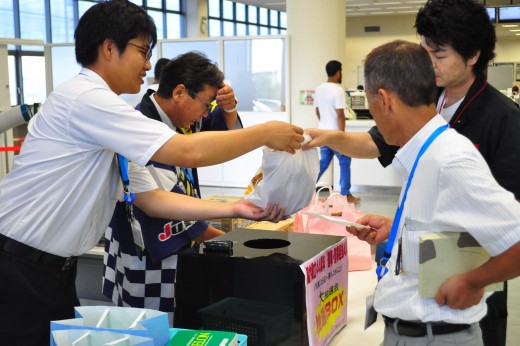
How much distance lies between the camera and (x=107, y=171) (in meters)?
1.69

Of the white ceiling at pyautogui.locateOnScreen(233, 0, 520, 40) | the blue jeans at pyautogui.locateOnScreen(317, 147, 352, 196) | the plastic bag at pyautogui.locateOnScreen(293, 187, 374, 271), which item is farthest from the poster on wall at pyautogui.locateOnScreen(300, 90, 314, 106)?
the white ceiling at pyautogui.locateOnScreen(233, 0, 520, 40)

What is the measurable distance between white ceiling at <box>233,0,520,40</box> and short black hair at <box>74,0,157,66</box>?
14.5 metres

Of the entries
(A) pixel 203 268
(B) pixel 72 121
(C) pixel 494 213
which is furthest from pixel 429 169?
(B) pixel 72 121

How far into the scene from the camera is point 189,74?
7.40 feet

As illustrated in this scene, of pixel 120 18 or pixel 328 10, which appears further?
pixel 328 10

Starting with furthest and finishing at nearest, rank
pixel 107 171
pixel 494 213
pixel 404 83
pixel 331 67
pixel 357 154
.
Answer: pixel 331 67 < pixel 357 154 < pixel 107 171 < pixel 404 83 < pixel 494 213

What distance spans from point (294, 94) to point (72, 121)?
690cm

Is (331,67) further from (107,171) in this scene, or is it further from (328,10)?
(107,171)

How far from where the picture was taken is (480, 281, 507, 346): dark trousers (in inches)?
68.0

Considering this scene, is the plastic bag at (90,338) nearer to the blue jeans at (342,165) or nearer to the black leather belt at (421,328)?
the black leather belt at (421,328)

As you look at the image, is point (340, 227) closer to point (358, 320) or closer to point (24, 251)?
point (358, 320)

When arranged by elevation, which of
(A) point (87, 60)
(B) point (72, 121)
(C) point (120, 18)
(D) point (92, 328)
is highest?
(C) point (120, 18)

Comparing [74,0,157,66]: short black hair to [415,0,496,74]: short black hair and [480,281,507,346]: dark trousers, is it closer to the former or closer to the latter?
[415,0,496,74]: short black hair

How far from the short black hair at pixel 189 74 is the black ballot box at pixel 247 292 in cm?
81
